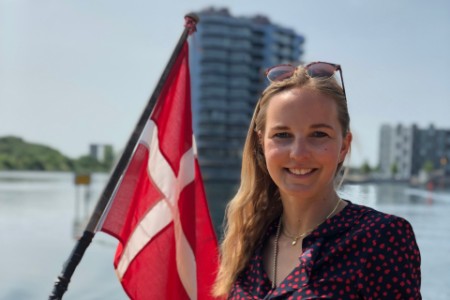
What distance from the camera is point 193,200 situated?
3.04 metres

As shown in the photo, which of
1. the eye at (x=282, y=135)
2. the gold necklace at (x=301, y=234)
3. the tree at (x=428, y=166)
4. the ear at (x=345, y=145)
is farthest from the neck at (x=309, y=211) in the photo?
the tree at (x=428, y=166)

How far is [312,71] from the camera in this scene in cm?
Result: 191

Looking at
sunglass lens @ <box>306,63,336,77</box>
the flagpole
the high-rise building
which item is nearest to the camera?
sunglass lens @ <box>306,63,336,77</box>

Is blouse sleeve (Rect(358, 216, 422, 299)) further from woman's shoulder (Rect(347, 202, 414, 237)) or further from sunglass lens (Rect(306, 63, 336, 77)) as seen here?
sunglass lens (Rect(306, 63, 336, 77))

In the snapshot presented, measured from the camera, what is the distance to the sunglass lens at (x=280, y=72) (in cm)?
196

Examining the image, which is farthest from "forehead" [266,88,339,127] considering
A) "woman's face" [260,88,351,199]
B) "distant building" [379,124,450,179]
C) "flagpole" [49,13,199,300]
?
"distant building" [379,124,450,179]

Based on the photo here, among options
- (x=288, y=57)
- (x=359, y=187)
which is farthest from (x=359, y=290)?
(x=288, y=57)

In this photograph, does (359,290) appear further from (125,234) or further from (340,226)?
(125,234)

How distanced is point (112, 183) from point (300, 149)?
131 centimetres

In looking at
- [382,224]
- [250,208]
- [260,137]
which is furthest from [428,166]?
[382,224]

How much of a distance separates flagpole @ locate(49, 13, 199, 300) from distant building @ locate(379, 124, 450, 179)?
12411 centimetres

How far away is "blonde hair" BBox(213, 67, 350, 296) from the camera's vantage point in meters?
2.06

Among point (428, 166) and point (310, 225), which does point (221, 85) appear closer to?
point (428, 166)

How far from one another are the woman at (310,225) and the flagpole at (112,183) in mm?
776
